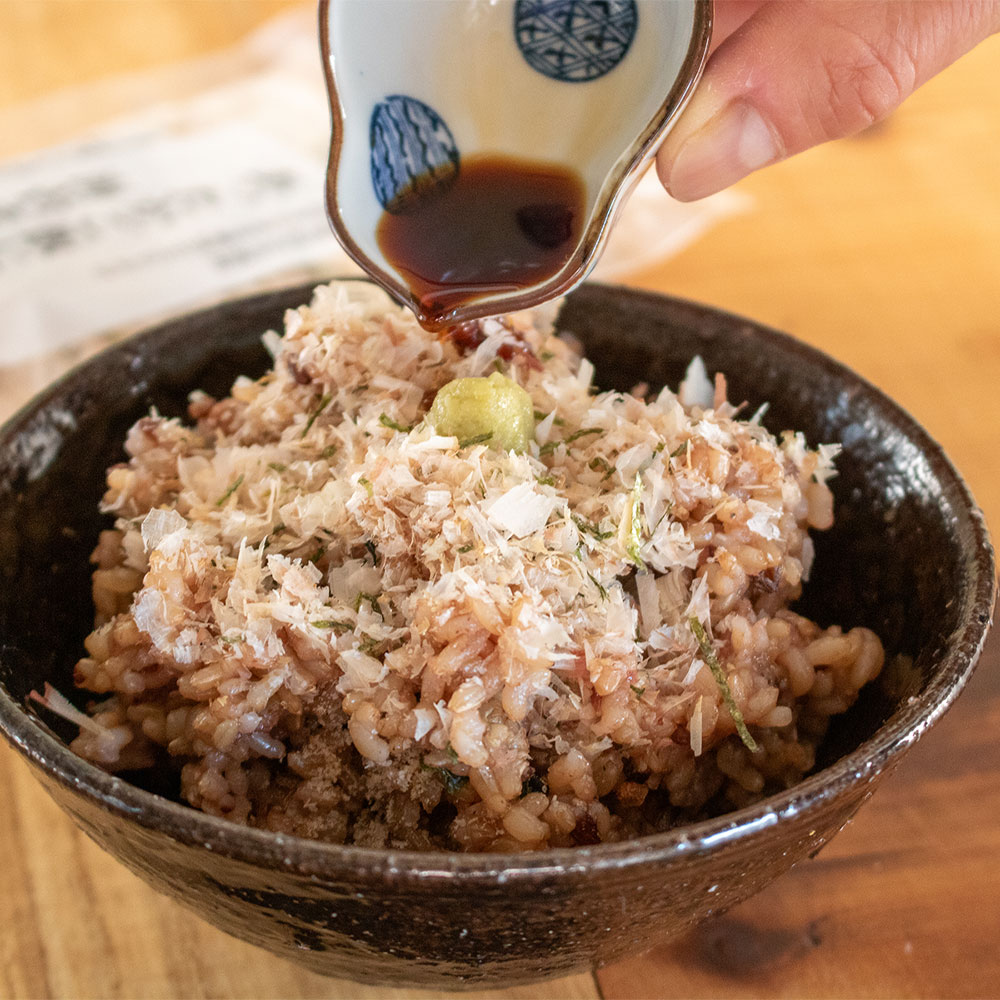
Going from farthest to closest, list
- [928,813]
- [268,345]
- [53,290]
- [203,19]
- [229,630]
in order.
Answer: [203,19] < [53,290] < [268,345] < [928,813] < [229,630]

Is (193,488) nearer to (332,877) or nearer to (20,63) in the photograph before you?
(332,877)

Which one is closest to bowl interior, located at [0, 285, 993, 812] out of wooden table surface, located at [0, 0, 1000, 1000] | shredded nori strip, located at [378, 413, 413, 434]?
wooden table surface, located at [0, 0, 1000, 1000]

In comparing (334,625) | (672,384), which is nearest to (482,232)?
(672,384)

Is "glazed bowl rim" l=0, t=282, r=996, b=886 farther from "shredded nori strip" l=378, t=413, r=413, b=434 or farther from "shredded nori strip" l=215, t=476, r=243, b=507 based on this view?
"shredded nori strip" l=378, t=413, r=413, b=434

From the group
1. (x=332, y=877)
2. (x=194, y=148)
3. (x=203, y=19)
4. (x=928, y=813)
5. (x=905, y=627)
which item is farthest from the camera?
(x=203, y=19)

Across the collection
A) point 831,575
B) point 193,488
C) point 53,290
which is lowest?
point 831,575

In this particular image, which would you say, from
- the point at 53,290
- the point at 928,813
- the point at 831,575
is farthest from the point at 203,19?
the point at 928,813

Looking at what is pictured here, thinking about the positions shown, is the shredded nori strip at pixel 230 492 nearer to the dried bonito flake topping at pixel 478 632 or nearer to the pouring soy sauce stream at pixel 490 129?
the dried bonito flake topping at pixel 478 632
